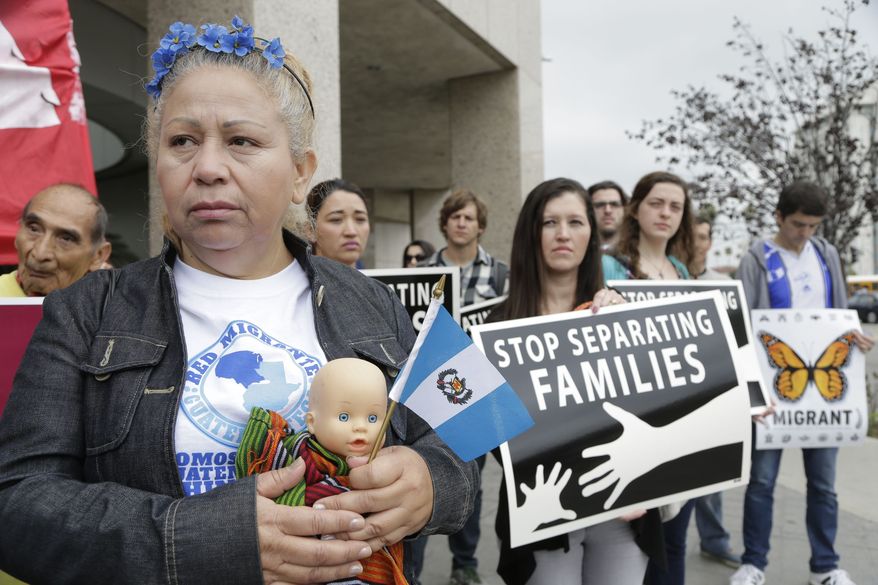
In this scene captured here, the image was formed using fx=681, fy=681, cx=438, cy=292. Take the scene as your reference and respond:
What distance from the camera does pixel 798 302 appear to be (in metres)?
4.45

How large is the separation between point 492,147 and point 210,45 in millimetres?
8434

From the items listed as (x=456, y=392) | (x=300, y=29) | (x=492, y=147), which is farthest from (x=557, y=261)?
(x=492, y=147)

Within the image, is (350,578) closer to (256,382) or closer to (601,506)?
(256,382)

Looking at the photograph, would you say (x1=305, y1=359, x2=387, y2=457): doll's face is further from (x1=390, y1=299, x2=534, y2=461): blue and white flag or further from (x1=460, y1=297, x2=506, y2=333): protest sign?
(x1=460, y1=297, x2=506, y2=333): protest sign

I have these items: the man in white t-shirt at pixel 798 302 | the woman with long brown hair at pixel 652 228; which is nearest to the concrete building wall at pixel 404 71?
the woman with long brown hair at pixel 652 228

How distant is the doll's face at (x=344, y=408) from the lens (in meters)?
1.27

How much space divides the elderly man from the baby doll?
156 cm

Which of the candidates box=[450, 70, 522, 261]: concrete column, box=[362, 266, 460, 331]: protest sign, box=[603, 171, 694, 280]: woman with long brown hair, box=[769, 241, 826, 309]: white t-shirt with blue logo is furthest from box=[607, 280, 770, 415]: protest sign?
box=[450, 70, 522, 261]: concrete column

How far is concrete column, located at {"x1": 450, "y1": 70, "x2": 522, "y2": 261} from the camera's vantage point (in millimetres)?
9430

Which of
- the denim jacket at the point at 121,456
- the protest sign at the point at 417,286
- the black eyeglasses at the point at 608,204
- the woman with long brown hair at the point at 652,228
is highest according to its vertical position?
the black eyeglasses at the point at 608,204

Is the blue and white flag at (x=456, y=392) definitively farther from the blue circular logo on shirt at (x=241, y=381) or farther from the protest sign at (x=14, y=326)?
the protest sign at (x=14, y=326)

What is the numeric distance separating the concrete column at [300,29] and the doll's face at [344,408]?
3034mm

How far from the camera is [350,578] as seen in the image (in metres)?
1.27

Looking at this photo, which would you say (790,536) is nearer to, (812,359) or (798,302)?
(812,359)
